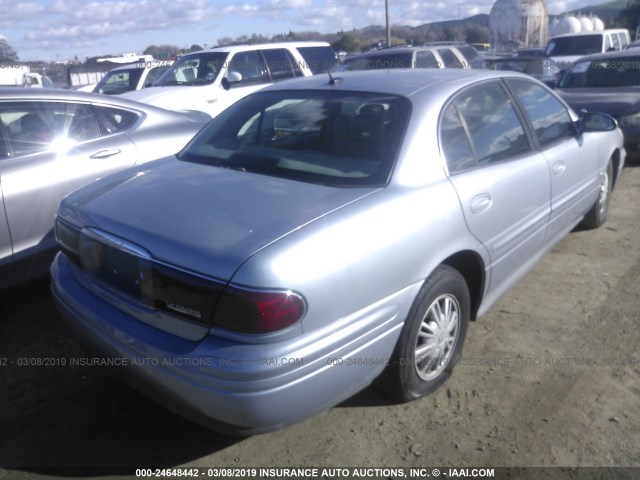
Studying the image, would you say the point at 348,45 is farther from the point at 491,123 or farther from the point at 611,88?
the point at 491,123

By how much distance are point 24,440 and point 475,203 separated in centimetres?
247

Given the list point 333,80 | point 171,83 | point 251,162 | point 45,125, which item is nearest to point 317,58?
point 171,83

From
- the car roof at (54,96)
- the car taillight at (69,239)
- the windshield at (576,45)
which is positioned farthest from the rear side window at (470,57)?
the car taillight at (69,239)

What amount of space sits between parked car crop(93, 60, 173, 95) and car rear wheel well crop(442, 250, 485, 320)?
11.8 metres

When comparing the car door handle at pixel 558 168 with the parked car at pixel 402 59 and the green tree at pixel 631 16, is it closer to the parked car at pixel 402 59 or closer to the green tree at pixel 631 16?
the parked car at pixel 402 59

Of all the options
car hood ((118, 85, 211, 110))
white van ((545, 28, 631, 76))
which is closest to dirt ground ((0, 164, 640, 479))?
car hood ((118, 85, 211, 110))

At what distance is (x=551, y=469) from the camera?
2.57m

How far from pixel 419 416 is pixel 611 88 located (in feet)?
24.4

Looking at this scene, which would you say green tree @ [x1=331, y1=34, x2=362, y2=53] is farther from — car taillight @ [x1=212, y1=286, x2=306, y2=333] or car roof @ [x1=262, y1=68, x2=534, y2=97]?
car taillight @ [x1=212, y1=286, x2=306, y2=333]

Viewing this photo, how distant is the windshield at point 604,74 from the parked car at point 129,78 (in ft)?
29.2

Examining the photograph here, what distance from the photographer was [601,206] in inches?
211

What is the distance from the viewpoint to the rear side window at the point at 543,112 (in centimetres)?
390

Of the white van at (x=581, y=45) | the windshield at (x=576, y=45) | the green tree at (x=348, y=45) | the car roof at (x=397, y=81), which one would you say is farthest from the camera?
the green tree at (x=348, y=45)

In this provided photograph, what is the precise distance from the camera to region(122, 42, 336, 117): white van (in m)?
9.52
